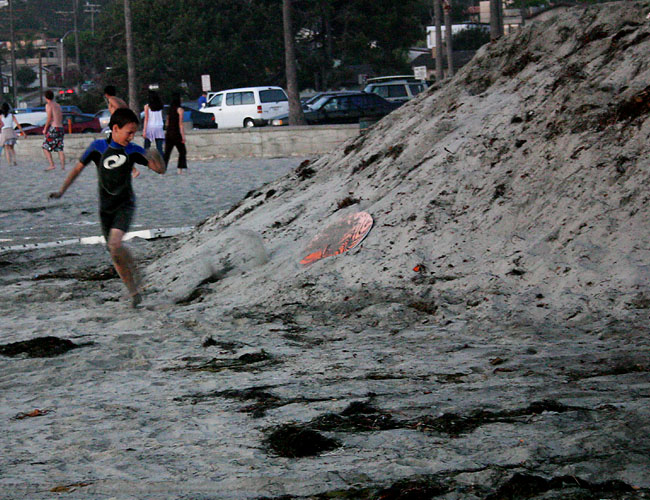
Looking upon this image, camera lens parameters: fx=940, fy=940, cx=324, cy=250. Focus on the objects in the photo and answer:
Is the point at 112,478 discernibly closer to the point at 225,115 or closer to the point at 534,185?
the point at 534,185

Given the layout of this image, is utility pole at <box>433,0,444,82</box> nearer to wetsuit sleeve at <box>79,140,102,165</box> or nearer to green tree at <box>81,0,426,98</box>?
green tree at <box>81,0,426,98</box>

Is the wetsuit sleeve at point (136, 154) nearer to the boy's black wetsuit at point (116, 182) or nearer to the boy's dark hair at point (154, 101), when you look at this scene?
the boy's black wetsuit at point (116, 182)

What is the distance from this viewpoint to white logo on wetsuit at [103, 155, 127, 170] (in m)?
6.92

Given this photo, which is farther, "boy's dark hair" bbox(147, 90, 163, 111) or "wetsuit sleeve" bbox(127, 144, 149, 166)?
"boy's dark hair" bbox(147, 90, 163, 111)

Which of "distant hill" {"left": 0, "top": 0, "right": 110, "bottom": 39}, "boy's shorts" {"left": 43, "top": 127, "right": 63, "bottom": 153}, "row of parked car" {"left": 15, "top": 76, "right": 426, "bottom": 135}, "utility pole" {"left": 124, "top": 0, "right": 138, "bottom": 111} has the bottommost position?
"boy's shorts" {"left": 43, "top": 127, "right": 63, "bottom": 153}

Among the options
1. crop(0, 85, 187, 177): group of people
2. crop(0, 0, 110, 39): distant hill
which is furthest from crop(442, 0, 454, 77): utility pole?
crop(0, 0, 110, 39): distant hill

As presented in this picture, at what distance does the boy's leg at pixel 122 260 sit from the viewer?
698cm

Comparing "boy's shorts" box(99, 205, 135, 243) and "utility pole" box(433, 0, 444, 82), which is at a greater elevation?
"utility pole" box(433, 0, 444, 82)

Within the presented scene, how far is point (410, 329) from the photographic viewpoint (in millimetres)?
5898

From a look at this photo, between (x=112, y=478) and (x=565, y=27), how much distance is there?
6481mm

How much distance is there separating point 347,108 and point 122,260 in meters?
24.5

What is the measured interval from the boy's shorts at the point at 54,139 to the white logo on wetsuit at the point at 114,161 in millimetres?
14193

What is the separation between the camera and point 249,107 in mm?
33094

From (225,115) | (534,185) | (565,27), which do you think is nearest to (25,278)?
(534,185)
